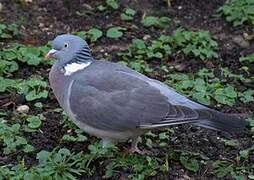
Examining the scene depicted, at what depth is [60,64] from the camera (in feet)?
16.6

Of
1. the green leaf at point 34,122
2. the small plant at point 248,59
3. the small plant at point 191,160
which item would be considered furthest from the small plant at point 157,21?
the small plant at point 191,160

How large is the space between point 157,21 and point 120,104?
2.75 meters

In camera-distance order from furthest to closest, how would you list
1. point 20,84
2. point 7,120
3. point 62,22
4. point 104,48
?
1. point 62,22
2. point 104,48
3. point 20,84
4. point 7,120

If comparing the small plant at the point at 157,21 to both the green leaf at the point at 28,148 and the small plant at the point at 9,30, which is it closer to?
the small plant at the point at 9,30

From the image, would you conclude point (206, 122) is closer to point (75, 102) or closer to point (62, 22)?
point (75, 102)

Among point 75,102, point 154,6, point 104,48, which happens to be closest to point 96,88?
point 75,102

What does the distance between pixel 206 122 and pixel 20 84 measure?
1.90 m

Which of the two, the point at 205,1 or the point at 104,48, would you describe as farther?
the point at 205,1

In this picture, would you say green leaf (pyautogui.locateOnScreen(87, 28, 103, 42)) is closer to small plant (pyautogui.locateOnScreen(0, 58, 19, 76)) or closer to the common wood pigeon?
small plant (pyautogui.locateOnScreen(0, 58, 19, 76))

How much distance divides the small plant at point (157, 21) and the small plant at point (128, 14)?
148 millimetres

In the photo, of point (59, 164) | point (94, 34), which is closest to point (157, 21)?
point (94, 34)

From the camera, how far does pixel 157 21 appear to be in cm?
738

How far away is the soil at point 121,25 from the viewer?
546 cm

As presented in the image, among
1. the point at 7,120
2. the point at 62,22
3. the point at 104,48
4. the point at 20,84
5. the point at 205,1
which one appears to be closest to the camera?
the point at 7,120
